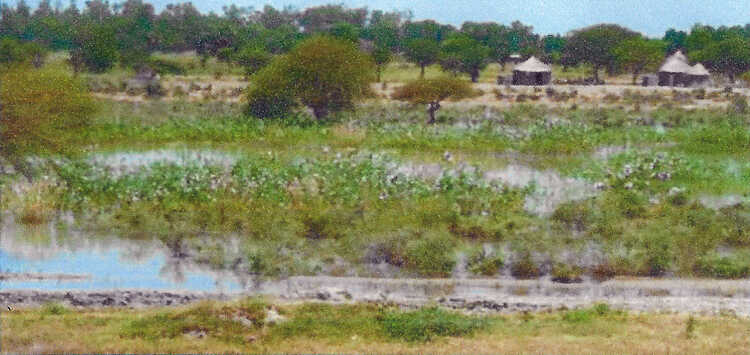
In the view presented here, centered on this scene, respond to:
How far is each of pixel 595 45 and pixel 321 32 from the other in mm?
18778

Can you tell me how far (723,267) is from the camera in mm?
12133

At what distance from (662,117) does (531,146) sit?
9.31 m

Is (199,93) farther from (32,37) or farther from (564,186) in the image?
(564,186)

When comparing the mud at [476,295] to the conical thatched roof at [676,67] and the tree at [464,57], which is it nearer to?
the conical thatched roof at [676,67]

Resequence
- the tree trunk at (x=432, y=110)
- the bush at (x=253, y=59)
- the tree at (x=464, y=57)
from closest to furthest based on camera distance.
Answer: the tree trunk at (x=432, y=110)
the bush at (x=253, y=59)
the tree at (x=464, y=57)

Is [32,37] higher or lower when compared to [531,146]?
higher

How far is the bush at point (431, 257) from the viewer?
12047 millimetres

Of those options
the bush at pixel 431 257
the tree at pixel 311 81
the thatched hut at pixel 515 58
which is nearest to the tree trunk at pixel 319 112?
the tree at pixel 311 81

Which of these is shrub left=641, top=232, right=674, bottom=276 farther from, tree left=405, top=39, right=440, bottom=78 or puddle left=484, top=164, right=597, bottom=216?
tree left=405, top=39, right=440, bottom=78

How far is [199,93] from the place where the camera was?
36406 mm

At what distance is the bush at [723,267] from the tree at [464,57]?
1316 inches

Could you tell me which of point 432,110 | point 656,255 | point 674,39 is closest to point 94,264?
point 656,255

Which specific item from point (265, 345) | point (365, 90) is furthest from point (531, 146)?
point (265, 345)

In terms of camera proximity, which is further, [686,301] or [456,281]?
[456,281]
